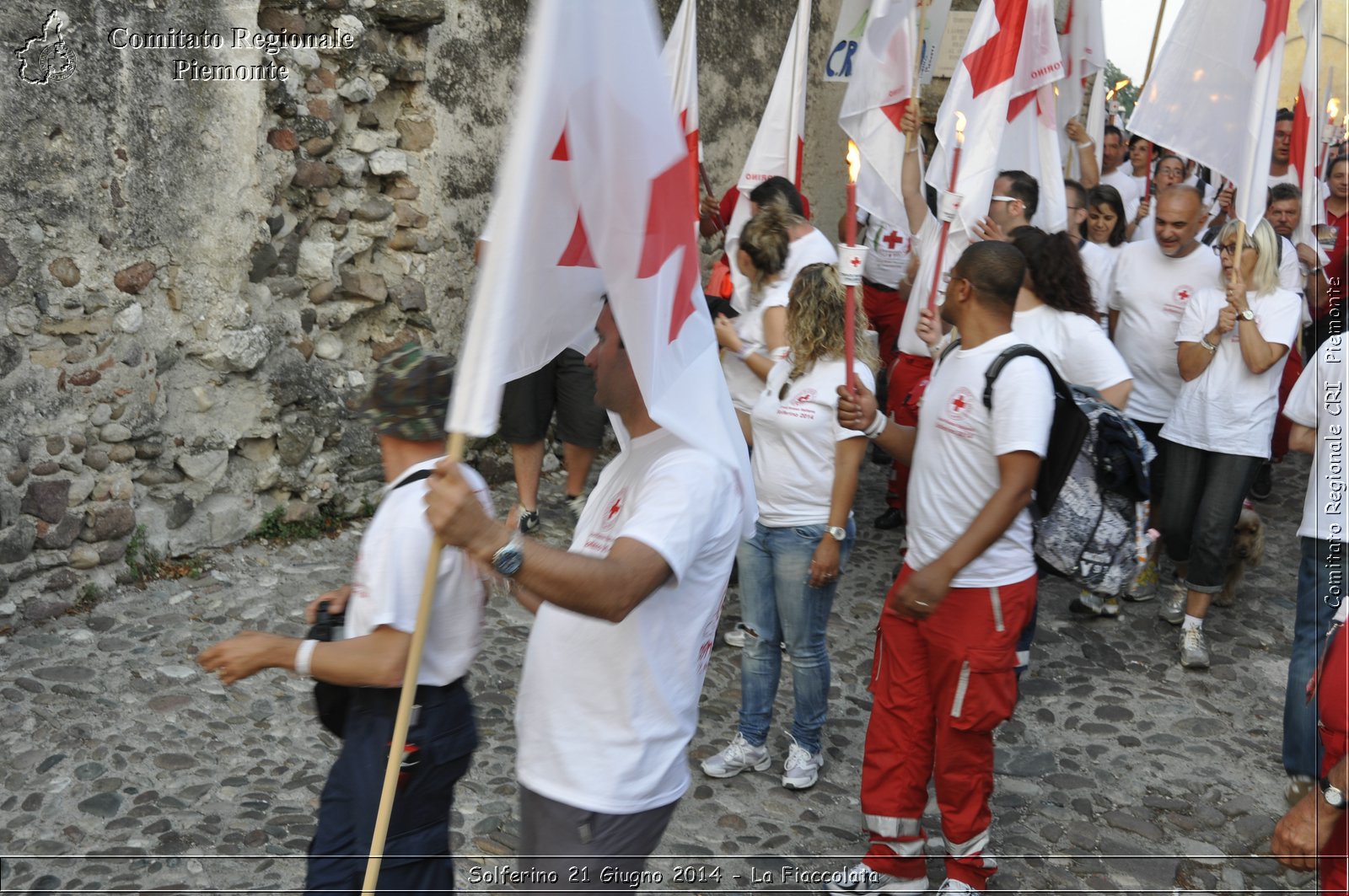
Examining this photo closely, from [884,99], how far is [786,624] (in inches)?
129

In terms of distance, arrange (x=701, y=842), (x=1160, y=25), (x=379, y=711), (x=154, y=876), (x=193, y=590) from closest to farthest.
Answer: (x=379, y=711)
(x=154, y=876)
(x=701, y=842)
(x=193, y=590)
(x=1160, y=25)

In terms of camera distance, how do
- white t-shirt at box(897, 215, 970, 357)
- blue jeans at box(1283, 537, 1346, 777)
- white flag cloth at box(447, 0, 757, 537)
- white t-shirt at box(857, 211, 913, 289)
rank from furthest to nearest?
white t-shirt at box(857, 211, 913, 289), white t-shirt at box(897, 215, 970, 357), blue jeans at box(1283, 537, 1346, 777), white flag cloth at box(447, 0, 757, 537)

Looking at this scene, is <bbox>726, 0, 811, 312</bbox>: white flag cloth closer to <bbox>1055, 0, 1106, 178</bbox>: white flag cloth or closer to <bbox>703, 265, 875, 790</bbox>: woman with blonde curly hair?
<bbox>703, 265, 875, 790</bbox>: woman with blonde curly hair

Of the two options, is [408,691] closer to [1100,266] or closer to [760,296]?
[760,296]

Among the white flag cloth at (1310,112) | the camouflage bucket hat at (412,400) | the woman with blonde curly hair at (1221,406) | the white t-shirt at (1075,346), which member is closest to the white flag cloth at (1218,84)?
the white flag cloth at (1310,112)

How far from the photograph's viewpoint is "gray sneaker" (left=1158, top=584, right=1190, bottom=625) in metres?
5.93

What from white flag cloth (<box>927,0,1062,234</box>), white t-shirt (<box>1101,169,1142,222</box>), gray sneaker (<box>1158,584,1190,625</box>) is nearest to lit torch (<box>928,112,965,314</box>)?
white flag cloth (<box>927,0,1062,234</box>)

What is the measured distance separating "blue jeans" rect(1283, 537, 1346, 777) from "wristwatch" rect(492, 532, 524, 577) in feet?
10.7

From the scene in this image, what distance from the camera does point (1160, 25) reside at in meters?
11.4

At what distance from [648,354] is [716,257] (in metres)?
7.43

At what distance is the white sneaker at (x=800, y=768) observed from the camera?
4238 mm

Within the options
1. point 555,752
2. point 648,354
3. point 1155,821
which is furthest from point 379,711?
point 1155,821

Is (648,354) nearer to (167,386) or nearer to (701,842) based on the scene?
(701,842)

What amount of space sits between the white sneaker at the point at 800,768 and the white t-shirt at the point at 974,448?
1050mm
